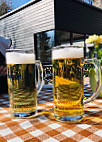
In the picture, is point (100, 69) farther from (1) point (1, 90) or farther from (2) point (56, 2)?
→ (2) point (56, 2)

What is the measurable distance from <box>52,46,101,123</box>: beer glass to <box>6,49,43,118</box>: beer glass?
11cm

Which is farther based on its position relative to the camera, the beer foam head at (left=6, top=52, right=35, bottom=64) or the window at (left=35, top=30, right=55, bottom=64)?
the window at (left=35, top=30, right=55, bottom=64)

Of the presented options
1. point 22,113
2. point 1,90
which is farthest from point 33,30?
point 22,113

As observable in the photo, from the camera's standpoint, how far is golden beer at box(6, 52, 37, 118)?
587mm

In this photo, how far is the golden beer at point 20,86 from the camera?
0.59m

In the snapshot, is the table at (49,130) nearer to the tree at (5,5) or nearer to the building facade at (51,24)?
the building facade at (51,24)

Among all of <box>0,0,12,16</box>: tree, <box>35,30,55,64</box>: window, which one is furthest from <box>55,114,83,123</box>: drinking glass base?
<box>0,0,12,16</box>: tree

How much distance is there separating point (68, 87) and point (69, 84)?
0.04ft

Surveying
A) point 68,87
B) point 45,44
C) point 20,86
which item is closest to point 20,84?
point 20,86

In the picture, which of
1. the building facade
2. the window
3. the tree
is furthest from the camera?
the tree

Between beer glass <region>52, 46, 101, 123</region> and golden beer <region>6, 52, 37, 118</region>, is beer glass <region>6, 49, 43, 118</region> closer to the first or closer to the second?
golden beer <region>6, 52, 37, 118</region>

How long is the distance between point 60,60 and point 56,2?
5.94 metres

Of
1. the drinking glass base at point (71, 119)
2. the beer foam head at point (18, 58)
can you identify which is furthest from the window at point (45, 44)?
the drinking glass base at point (71, 119)

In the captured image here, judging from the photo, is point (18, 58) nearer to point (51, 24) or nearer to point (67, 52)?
point (67, 52)
